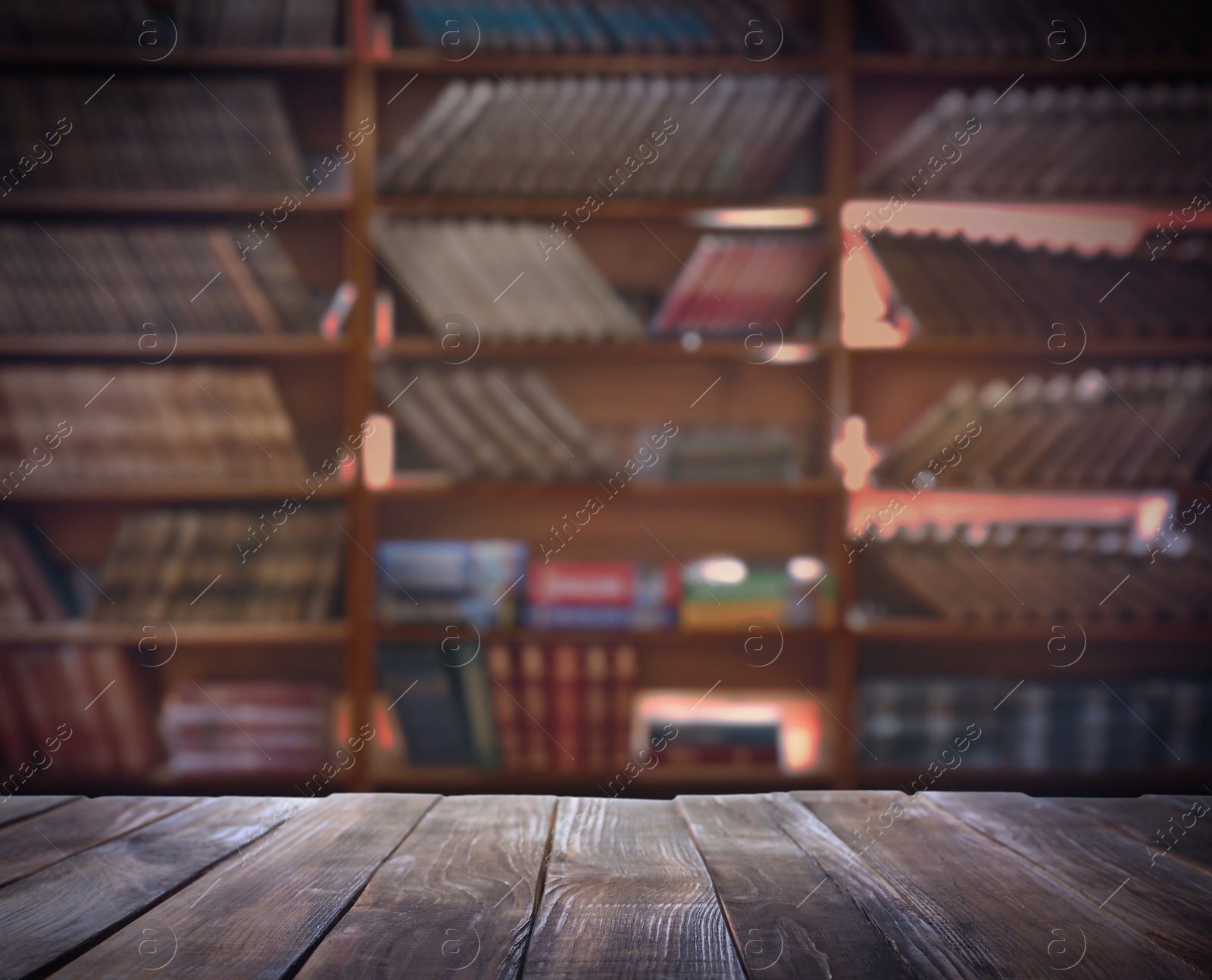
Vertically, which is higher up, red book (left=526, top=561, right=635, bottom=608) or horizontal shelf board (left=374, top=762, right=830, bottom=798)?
red book (left=526, top=561, right=635, bottom=608)

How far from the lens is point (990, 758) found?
7.29ft

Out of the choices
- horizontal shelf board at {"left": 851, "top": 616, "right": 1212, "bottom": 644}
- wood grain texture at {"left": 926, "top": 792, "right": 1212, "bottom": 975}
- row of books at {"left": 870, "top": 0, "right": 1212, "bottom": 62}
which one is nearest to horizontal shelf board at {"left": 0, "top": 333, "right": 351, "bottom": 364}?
horizontal shelf board at {"left": 851, "top": 616, "right": 1212, "bottom": 644}

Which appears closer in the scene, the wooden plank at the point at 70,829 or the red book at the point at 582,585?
the wooden plank at the point at 70,829

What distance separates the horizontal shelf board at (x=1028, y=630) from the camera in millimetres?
2188

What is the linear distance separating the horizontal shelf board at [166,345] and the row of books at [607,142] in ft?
1.56

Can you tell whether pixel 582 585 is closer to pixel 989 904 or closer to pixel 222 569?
pixel 222 569

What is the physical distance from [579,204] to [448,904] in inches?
78.3

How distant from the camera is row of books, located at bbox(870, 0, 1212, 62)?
2.24 meters

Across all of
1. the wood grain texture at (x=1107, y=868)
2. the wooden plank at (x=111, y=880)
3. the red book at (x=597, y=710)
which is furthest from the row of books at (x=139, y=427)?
the wood grain texture at (x=1107, y=868)

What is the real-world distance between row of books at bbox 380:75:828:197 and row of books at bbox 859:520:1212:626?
44.9 inches

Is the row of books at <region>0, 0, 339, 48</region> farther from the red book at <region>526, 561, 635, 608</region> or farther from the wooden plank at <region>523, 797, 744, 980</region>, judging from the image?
the wooden plank at <region>523, 797, 744, 980</region>

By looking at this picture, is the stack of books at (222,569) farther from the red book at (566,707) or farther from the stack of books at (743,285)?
the stack of books at (743,285)

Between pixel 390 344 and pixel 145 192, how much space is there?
0.78 meters

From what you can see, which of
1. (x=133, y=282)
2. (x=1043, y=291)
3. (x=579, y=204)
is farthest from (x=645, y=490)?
(x=133, y=282)
